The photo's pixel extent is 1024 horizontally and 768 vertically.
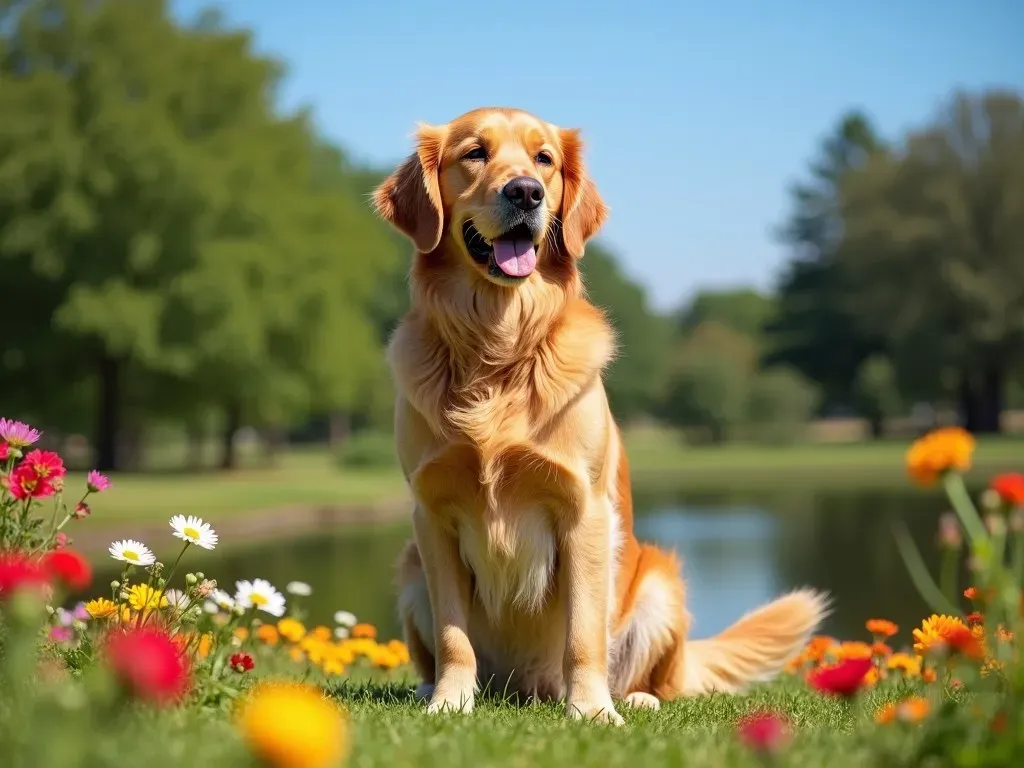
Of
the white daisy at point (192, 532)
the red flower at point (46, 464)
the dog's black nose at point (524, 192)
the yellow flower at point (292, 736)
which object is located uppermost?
the dog's black nose at point (524, 192)

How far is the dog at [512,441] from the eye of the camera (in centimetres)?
403

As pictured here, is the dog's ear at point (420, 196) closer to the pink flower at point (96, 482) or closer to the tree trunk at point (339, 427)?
the pink flower at point (96, 482)

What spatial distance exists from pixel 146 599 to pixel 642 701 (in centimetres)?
197

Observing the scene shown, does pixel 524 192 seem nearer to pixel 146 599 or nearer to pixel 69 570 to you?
pixel 146 599

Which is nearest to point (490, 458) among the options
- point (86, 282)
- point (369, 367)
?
point (86, 282)

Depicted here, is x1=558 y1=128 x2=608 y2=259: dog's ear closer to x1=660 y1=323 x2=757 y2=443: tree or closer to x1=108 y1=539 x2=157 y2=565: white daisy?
x1=108 y1=539 x2=157 y2=565: white daisy

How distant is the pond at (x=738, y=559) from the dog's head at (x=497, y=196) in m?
3.94

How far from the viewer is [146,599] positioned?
3.59 metres

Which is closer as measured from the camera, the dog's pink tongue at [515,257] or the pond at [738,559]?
the dog's pink tongue at [515,257]

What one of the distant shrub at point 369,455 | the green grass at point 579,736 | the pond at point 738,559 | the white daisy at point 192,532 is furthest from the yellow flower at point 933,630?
the distant shrub at point 369,455

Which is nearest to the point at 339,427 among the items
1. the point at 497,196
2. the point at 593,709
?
the point at 497,196

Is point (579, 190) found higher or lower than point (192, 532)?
higher

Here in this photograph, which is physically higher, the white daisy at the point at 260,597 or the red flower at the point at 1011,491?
the red flower at the point at 1011,491

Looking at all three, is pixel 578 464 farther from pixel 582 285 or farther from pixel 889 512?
pixel 889 512
